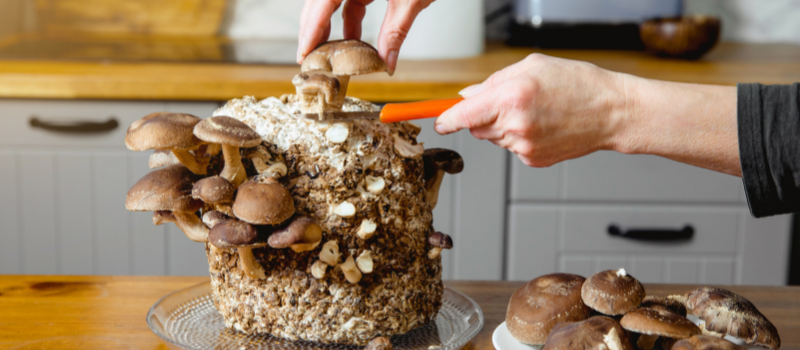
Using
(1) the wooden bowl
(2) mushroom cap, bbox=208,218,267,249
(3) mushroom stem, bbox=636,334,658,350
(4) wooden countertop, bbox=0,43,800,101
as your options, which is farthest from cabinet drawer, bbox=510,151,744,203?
(2) mushroom cap, bbox=208,218,267,249

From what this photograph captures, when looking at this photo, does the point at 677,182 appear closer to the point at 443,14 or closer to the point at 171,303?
the point at 443,14

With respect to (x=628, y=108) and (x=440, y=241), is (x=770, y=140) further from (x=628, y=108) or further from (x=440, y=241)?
(x=440, y=241)

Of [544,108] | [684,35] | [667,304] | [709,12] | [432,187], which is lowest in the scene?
[667,304]

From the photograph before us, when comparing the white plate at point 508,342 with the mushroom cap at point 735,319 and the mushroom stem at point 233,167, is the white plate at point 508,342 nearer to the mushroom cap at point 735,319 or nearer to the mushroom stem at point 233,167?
the mushroom cap at point 735,319

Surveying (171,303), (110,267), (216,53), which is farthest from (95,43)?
(171,303)

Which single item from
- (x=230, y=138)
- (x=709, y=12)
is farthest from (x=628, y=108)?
(x=709, y=12)

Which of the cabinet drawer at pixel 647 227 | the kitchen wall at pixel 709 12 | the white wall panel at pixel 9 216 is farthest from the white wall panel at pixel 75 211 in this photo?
the cabinet drawer at pixel 647 227

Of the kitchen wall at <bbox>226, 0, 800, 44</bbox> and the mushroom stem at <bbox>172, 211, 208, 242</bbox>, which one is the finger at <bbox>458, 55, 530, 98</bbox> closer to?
the mushroom stem at <bbox>172, 211, 208, 242</bbox>
